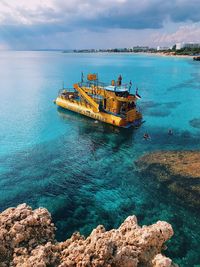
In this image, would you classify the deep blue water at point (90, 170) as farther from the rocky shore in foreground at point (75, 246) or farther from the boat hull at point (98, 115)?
the rocky shore in foreground at point (75, 246)

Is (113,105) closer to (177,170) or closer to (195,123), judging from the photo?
(195,123)

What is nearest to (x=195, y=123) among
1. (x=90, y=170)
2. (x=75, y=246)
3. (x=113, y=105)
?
(x=113, y=105)

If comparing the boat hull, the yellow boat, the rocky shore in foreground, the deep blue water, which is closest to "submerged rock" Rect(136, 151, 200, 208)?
the deep blue water

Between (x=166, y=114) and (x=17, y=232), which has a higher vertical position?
(x=17, y=232)

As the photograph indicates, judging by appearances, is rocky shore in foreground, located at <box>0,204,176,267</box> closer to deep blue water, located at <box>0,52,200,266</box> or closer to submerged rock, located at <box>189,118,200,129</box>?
deep blue water, located at <box>0,52,200,266</box>

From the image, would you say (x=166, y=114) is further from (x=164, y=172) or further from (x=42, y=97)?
(x=42, y=97)

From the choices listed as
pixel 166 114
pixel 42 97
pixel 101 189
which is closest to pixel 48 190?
pixel 101 189

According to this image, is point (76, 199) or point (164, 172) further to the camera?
point (164, 172)
